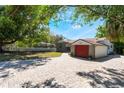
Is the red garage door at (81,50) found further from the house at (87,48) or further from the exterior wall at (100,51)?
the exterior wall at (100,51)

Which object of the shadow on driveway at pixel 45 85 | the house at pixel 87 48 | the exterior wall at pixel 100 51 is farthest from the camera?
the exterior wall at pixel 100 51

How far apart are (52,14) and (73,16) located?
93 cm

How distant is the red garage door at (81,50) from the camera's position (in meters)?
13.4

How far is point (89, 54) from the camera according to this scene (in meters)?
13.2

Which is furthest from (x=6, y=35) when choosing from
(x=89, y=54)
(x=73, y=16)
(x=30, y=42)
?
(x=73, y=16)

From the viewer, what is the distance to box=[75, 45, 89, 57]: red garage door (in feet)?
43.9

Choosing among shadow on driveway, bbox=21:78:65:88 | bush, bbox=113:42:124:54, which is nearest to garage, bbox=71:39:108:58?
bush, bbox=113:42:124:54

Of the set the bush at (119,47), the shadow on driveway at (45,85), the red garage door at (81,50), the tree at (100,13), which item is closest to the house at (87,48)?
the red garage door at (81,50)

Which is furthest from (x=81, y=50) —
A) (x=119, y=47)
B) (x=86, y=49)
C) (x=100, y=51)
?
(x=119, y=47)

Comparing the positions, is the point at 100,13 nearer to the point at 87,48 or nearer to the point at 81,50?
the point at 87,48

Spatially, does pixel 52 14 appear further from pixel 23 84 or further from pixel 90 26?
pixel 23 84

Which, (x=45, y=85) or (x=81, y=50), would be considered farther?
(x=81, y=50)

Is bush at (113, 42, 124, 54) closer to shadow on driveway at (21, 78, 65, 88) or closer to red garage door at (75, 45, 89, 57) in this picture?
red garage door at (75, 45, 89, 57)

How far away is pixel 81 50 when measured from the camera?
1388cm
